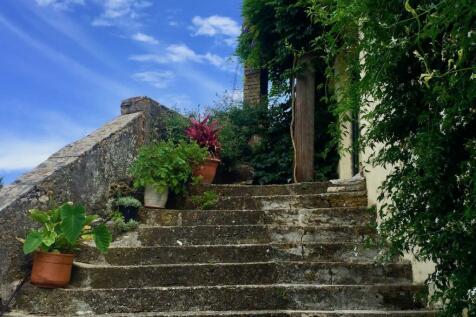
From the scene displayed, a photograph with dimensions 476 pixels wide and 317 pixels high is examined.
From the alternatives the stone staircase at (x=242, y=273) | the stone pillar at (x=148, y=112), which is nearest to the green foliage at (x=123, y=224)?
the stone staircase at (x=242, y=273)

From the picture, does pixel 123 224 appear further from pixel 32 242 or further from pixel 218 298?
pixel 218 298

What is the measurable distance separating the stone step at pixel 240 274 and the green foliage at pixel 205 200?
4.25 ft

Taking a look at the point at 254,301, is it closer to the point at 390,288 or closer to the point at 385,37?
the point at 390,288

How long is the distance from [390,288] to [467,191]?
5.54ft

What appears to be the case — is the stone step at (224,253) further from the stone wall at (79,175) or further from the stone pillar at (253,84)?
the stone pillar at (253,84)

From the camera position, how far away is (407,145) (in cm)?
228

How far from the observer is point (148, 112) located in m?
6.23

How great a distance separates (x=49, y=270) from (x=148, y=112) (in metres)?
2.97

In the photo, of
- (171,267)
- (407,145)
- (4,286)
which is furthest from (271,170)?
(407,145)

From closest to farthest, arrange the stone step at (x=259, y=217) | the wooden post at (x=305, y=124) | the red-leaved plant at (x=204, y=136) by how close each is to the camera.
Result: the stone step at (x=259, y=217), the red-leaved plant at (x=204, y=136), the wooden post at (x=305, y=124)

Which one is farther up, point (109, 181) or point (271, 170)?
point (271, 170)

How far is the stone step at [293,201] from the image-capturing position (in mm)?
4949

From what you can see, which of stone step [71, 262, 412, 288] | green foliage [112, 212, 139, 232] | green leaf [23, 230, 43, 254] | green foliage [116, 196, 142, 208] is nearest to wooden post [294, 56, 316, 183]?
green foliage [116, 196, 142, 208]

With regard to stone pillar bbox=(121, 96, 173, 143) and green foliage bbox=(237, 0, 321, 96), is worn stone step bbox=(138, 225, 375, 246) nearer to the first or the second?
stone pillar bbox=(121, 96, 173, 143)
